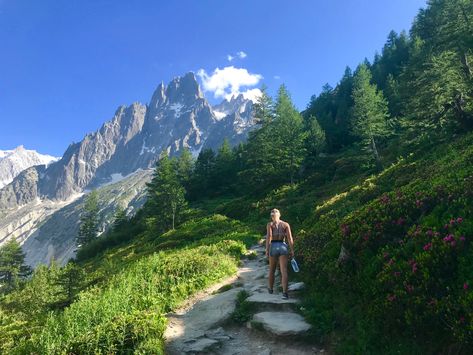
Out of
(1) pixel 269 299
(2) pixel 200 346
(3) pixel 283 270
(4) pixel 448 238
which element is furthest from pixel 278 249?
(4) pixel 448 238

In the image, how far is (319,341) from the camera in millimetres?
7461

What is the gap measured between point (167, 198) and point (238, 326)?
40.3 metres

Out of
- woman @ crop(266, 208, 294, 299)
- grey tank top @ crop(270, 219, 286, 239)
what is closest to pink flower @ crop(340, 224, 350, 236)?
woman @ crop(266, 208, 294, 299)

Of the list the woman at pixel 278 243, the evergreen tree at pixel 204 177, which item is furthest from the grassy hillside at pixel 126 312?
the evergreen tree at pixel 204 177

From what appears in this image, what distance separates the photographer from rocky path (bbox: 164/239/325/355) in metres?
7.62

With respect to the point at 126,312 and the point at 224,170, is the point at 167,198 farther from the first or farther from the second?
the point at 126,312

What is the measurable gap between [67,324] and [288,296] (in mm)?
5561

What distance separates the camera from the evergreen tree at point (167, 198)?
47.4 m

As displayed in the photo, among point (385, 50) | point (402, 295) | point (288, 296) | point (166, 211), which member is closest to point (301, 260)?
point (288, 296)

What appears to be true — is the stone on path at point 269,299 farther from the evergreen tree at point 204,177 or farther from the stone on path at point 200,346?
the evergreen tree at point 204,177

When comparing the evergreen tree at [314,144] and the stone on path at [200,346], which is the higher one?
the evergreen tree at [314,144]

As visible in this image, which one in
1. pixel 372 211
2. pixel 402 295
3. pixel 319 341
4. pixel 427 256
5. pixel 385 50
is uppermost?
pixel 385 50

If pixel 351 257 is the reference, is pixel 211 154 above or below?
above

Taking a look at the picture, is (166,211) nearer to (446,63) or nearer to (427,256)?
(446,63)
